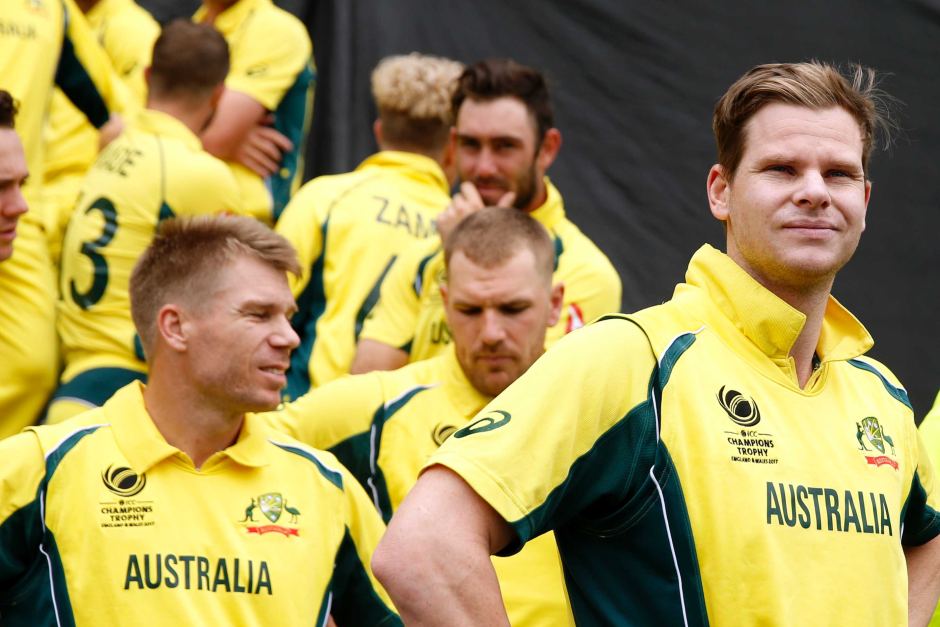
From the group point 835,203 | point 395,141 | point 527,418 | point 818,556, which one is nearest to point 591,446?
point 527,418

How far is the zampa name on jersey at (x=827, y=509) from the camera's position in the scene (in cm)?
257

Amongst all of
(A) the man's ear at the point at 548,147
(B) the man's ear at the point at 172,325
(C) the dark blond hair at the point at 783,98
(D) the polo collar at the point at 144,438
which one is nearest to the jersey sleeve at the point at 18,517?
(D) the polo collar at the point at 144,438

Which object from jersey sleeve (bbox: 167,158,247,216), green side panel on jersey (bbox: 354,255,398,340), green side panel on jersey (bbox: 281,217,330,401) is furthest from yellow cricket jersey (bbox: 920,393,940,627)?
jersey sleeve (bbox: 167,158,247,216)

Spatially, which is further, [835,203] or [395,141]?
[395,141]

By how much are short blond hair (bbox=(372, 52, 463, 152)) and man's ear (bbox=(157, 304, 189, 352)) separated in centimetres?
230

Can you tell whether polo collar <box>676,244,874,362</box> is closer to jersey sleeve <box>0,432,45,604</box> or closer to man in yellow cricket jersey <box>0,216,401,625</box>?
man in yellow cricket jersey <box>0,216,401,625</box>

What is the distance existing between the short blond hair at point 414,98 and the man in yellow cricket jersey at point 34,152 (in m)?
1.11

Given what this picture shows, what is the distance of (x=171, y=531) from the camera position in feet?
11.5

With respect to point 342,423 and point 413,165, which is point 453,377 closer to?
point 342,423

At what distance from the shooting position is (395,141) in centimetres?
609

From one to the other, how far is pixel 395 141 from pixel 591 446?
3.76 meters

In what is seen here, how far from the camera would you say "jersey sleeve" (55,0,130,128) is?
19.3 ft

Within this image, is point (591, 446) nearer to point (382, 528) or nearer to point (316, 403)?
point (382, 528)

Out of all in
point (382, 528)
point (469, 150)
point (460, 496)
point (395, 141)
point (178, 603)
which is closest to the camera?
point (460, 496)
